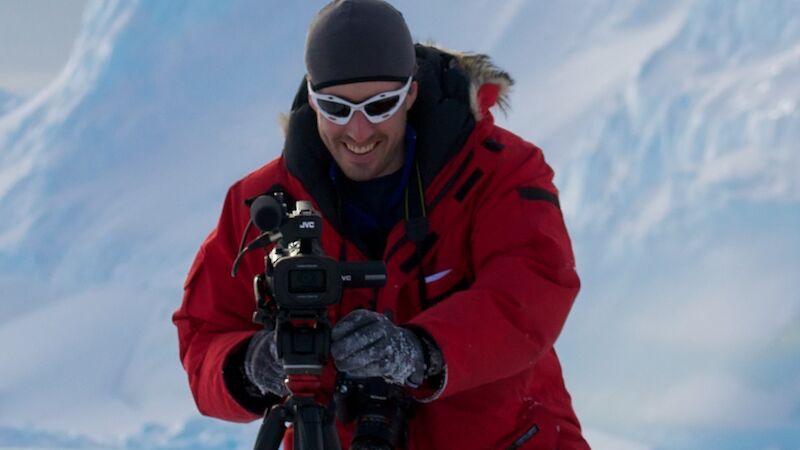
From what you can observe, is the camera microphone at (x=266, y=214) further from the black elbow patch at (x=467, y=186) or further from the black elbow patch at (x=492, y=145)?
the black elbow patch at (x=492, y=145)

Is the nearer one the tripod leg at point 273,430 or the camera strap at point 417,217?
the tripod leg at point 273,430

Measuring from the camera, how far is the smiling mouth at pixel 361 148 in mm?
3374

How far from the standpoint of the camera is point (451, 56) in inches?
143

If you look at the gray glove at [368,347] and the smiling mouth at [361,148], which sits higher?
the smiling mouth at [361,148]

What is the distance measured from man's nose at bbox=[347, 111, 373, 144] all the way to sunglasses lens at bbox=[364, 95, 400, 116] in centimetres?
3

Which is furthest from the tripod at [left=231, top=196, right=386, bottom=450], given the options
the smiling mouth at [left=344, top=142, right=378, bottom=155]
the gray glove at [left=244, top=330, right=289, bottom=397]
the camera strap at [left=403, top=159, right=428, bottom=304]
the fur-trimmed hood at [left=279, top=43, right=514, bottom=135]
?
the fur-trimmed hood at [left=279, top=43, right=514, bottom=135]

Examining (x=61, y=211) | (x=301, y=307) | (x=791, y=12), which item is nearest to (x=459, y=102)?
(x=301, y=307)

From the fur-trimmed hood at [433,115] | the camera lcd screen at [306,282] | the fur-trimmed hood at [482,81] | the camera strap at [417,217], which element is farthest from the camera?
the fur-trimmed hood at [482,81]

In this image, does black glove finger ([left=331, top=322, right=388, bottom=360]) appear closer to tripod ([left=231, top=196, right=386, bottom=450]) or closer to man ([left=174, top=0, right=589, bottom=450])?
tripod ([left=231, top=196, right=386, bottom=450])

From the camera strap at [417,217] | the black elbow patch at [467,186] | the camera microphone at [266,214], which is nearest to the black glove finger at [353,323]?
the camera microphone at [266,214]

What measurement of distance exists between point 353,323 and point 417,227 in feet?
2.56

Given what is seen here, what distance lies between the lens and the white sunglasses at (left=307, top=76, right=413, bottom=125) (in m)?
3.26

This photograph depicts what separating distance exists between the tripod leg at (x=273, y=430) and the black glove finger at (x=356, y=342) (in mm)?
180

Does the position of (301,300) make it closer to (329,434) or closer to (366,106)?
(329,434)
